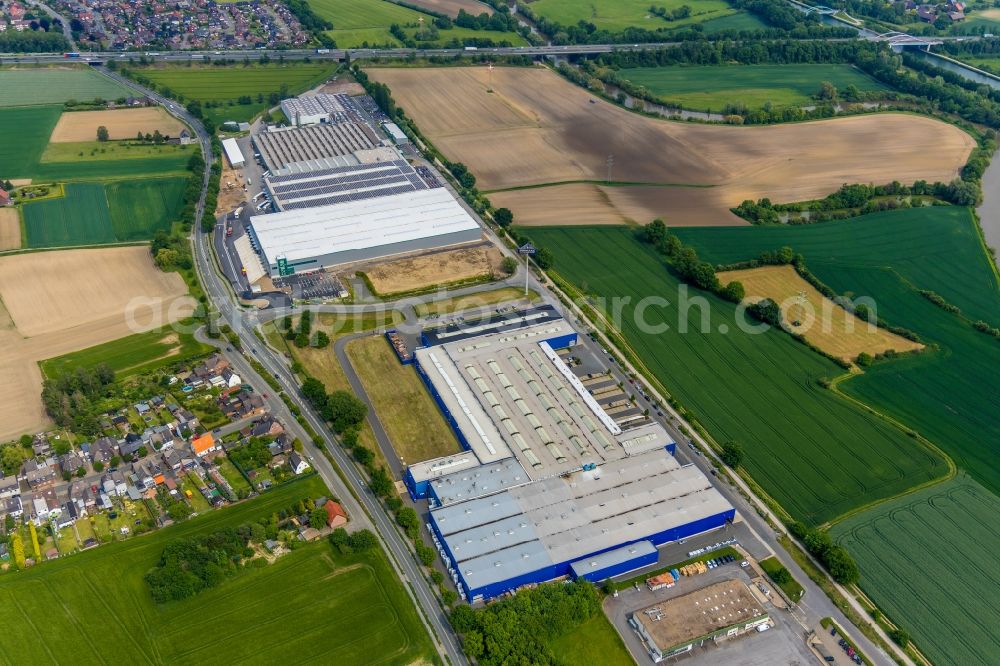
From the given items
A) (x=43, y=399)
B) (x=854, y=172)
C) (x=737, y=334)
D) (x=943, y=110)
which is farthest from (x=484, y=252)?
(x=943, y=110)

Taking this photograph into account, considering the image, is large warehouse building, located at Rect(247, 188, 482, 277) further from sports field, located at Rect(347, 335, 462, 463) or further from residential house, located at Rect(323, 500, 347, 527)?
residential house, located at Rect(323, 500, 347, 527)

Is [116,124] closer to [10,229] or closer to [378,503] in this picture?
[10,229]

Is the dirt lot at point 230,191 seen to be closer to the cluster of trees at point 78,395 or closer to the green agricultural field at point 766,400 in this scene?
the cluster of trees at point 78,395

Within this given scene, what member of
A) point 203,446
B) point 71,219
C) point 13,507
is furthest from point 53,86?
point 13,507

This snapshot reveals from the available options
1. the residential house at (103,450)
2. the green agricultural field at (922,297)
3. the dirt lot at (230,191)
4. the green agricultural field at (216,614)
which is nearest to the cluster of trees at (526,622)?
the green agricultural field at (216,614)

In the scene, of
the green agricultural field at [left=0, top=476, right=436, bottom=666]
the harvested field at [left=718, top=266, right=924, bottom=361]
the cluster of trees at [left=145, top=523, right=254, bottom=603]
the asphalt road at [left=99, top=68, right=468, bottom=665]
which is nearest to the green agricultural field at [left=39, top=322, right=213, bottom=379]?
the asphalt road at [left=99, top=68, right=468, bottom=665]
